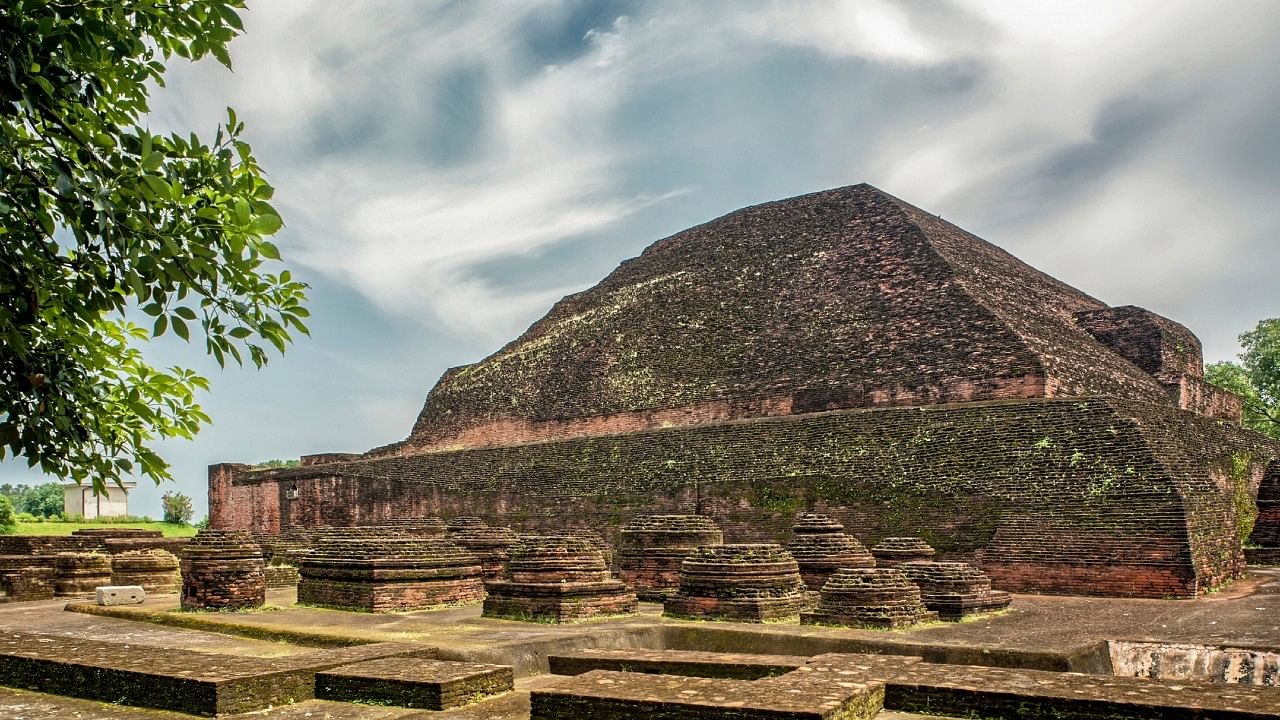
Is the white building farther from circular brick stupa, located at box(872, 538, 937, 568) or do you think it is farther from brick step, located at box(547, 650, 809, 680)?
brick step, located at box(547, 650, 809, 680)

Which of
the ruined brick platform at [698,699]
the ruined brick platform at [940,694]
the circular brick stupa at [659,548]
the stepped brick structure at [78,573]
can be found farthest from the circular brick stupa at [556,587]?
the stepped brick structure at [78,573]

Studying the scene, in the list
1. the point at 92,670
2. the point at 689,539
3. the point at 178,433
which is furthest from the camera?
the point at 689,539

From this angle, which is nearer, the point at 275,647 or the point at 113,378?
the point at 113,378

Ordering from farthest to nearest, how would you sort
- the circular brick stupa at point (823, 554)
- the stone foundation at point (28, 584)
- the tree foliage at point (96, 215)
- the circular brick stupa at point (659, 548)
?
the stone foundation at point (28, 584)
the circular brick stupa at point (659, 548)
the circular brick stupa at point (823, 554)
the tree foliage at point (96, 215)

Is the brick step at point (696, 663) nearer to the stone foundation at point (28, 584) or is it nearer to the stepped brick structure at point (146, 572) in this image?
the stepped brick structure at point (146, 572)

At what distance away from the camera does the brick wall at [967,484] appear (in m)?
12.6

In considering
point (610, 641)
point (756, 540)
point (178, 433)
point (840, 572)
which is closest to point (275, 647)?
point (610, 641)

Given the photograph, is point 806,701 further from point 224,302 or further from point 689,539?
point 689,539

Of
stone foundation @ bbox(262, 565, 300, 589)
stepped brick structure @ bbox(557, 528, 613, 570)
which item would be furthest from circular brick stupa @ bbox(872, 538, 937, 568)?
stone foundation @ bbox(262, 565, 300, 589)

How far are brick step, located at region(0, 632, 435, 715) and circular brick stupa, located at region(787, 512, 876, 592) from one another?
664cm

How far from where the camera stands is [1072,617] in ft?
33.2

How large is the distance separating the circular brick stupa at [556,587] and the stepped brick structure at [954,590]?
9.96ft

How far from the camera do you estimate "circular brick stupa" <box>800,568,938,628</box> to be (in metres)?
9.75

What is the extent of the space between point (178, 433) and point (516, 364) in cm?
2454
